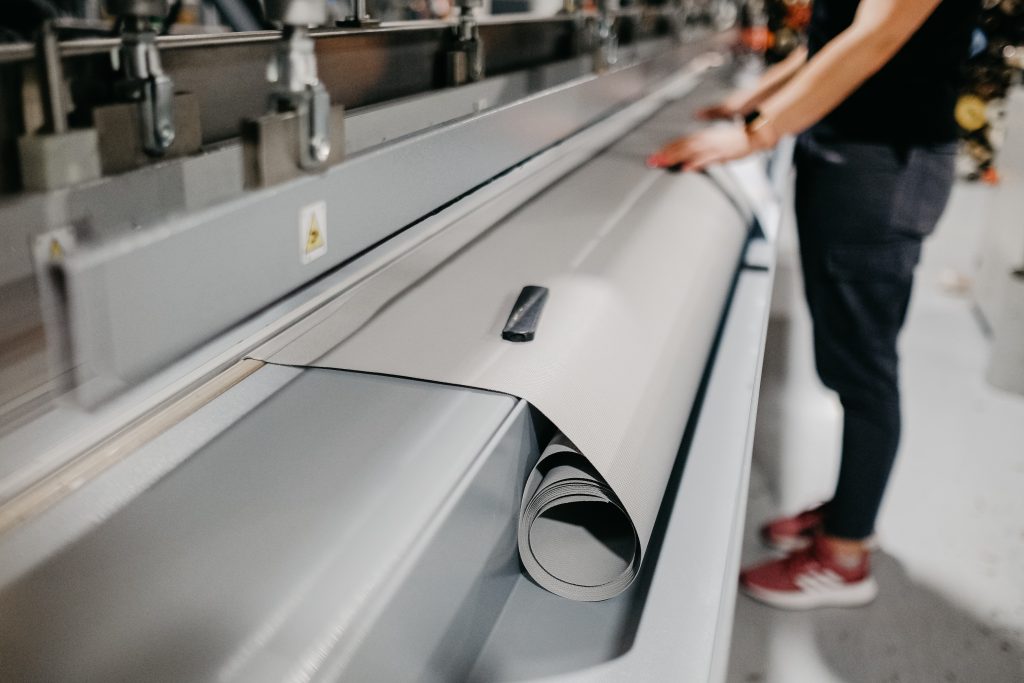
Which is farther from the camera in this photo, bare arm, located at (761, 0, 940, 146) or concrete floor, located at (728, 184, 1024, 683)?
concrete floor, located at (728, 184, 1024, 683)

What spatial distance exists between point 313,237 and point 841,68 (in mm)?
870

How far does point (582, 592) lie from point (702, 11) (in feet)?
12.3

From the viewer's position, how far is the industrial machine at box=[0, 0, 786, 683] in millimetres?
521

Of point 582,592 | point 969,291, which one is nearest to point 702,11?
point 969,291

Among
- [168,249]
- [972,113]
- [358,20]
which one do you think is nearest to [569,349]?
[168,249]

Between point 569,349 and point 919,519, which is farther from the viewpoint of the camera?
point 919,519

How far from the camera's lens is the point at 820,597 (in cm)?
152

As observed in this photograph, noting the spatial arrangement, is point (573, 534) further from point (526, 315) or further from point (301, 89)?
point (301, 89)

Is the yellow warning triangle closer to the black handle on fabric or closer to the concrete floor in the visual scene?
the black handle on fabric

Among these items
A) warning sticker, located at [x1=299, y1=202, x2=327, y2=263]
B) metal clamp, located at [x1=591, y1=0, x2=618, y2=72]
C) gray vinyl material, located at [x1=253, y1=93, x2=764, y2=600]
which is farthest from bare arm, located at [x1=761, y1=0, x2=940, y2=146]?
warning sticker, located at [x1=299, y1=202, x2=327, y2=263]

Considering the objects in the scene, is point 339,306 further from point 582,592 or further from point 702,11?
point 702,11

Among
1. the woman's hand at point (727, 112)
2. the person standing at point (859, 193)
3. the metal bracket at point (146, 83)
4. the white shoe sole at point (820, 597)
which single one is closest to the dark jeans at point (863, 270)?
the person standing at point (859, 193)

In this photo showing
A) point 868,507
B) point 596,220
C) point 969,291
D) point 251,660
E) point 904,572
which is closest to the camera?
point 251,660

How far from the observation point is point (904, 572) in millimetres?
1628
